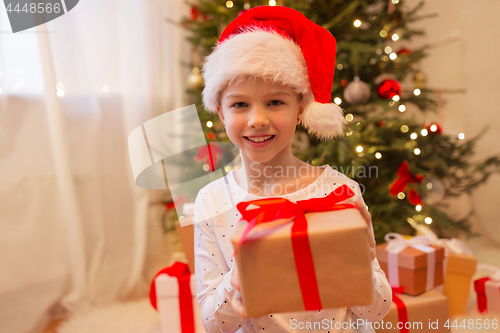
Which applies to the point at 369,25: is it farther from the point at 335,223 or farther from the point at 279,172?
the point at 335,223

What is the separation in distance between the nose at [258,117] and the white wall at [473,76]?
2118 mm

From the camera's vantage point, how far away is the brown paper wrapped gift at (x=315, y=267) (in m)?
0.53

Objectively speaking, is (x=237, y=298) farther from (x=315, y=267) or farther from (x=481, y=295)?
(x=481, y=295)

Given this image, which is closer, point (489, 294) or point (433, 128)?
point (489, 294)

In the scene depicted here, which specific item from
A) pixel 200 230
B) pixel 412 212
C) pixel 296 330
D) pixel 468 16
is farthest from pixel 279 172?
pixel 468 16

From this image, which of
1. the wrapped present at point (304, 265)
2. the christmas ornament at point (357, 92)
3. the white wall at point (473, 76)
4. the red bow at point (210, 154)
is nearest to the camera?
the wrapped present at point (304, 265)

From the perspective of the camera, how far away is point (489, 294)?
1428 millimetres

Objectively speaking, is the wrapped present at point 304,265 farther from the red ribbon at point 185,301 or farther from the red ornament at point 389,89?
the red ornament at point 389,89

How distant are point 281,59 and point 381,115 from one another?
1040mm

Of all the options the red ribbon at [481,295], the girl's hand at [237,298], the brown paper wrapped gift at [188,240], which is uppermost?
the girl's hand at [237,298]

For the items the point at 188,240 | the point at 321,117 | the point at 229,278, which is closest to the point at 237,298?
the point at 229,278

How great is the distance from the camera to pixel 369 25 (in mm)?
1739

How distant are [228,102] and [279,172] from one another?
23cm

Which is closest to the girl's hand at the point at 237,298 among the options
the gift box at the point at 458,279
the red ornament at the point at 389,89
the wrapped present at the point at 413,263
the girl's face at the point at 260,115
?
the girl's face at the point at 260,115
